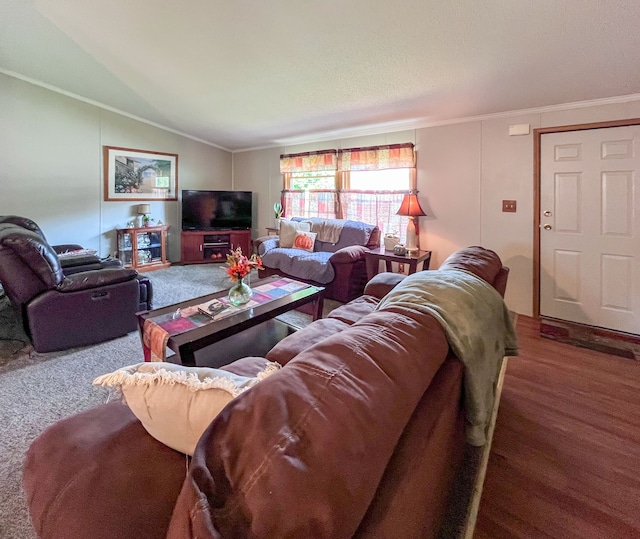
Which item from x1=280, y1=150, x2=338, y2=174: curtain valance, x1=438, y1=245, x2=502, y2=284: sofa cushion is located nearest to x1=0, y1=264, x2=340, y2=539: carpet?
x1=438, y1=245, x2=502, y2=284: sofa cushion

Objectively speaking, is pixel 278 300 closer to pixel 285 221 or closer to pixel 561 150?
pixel 285 221

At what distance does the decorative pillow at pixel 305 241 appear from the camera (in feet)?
15.2

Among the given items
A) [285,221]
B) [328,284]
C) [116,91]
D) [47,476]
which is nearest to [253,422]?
[47,476]

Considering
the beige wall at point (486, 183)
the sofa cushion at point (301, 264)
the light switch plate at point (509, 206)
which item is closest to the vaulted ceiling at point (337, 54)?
the beige wall at point (486, 183)

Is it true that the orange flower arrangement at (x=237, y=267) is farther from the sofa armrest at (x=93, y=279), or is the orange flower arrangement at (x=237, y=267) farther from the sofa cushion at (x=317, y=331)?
the sofa armrest at (x=93, y=279)

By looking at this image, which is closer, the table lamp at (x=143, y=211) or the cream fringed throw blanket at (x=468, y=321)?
the cream fringed throw blanket at (x=468, y=321)

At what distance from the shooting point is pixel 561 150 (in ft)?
10.5

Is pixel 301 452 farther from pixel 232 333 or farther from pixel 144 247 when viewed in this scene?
pixel 144 247

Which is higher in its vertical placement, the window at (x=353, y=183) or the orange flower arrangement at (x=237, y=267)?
the window at (x=353, y=183)

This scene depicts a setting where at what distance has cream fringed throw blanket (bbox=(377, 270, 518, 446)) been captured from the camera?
101cm

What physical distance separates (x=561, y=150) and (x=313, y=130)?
120 inches

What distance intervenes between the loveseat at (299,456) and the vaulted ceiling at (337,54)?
6.94 ft

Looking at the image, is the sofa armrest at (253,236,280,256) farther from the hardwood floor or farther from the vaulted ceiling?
the hardwood floor

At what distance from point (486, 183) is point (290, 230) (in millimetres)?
2530
